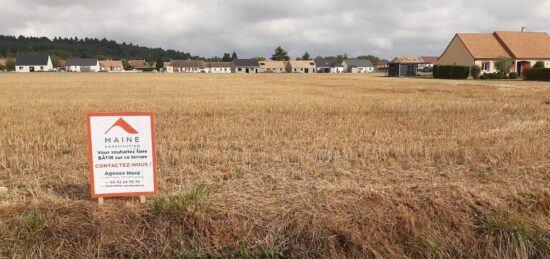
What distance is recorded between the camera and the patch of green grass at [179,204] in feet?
15.2

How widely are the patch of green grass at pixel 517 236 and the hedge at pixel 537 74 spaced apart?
161 ft

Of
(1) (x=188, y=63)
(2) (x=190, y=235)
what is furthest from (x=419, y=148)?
(1) (x=188, y=63)

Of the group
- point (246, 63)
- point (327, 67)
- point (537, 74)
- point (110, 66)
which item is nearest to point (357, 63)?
point (327, 67)

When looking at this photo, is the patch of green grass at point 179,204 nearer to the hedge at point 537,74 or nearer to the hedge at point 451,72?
the hedge at point 537,74

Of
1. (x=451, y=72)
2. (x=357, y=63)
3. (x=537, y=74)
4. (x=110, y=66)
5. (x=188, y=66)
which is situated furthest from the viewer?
(x=110, y=66)

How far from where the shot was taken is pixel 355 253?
→ 443cm

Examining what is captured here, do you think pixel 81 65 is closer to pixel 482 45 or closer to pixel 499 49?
pixel 482 45

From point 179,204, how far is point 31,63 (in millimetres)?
163745

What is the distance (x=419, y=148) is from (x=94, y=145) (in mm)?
5988

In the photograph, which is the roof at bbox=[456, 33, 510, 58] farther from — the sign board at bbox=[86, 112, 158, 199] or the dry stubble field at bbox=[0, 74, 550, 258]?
the sign board at bbox=[86, 112, 158, 199]

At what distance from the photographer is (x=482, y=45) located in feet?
200

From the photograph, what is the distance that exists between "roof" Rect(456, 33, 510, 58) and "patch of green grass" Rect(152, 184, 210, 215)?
61.6 meters

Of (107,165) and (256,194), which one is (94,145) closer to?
(107,165)

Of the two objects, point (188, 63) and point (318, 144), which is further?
point (188, 63)
